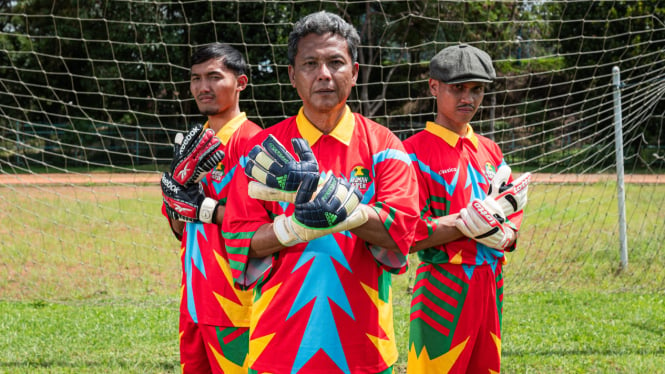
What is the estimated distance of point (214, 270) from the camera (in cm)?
280

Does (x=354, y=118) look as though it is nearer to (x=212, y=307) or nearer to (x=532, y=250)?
(x=212, y=307)

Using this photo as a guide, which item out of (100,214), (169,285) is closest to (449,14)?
(100,214)

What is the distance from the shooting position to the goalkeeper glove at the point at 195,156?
2.71m

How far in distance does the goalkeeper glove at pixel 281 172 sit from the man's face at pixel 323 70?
0.22 metres

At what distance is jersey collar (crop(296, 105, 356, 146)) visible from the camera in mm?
2061

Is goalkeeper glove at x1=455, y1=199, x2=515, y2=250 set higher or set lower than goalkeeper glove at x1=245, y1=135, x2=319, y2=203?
lower

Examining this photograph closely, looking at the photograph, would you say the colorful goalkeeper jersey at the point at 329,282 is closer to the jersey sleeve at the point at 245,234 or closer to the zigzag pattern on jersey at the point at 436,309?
the jersey sleeve at the point at 245,234

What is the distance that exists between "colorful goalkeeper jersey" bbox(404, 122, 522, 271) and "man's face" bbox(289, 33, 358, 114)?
823 mm

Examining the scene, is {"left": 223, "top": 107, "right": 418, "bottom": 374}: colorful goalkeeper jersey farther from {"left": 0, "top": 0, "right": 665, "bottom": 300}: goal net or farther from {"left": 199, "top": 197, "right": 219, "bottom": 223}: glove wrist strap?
{"left": 0, "top": 0, "right": 665, "bottom": 300}: goal net

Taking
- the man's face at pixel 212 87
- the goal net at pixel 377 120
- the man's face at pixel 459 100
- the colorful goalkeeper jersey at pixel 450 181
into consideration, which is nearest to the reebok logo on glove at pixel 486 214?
the colorful goalkeeper jersey at pixel 450 181

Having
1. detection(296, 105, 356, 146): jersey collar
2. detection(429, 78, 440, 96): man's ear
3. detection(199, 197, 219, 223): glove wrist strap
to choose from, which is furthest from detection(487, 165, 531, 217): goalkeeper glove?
detection(199, 197, 219, 223): glove wrist strap

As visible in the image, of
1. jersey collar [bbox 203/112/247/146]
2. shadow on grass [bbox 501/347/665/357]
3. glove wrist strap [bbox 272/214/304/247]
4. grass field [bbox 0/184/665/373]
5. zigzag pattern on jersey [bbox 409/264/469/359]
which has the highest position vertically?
jersey collar [bbox 203/112/247/146]

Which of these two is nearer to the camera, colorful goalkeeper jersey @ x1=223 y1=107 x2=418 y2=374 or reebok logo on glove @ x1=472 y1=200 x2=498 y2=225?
colorful goalkeeper jersey @ x1=223 y1=107 x2=418 y2=374

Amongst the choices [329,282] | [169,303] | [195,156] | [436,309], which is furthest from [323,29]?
[169,303]
